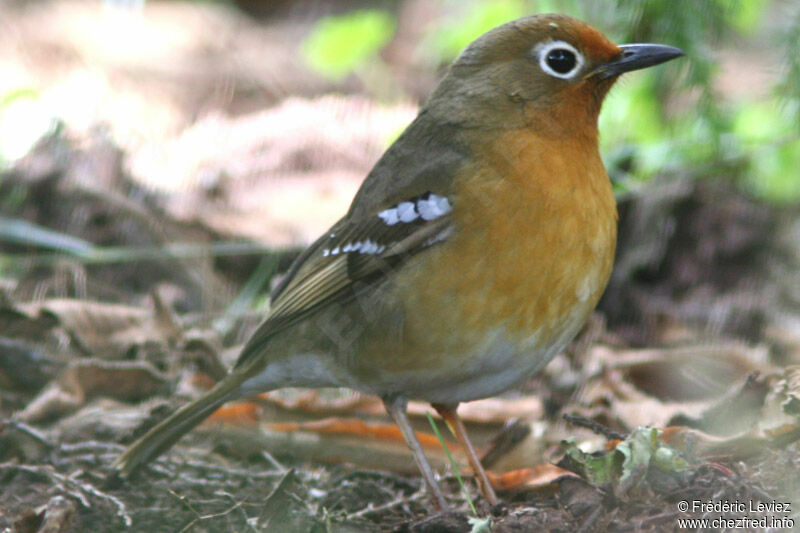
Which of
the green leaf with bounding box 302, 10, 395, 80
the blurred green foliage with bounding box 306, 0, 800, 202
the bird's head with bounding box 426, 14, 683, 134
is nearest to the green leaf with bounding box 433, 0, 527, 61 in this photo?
the blurred green foliage with bounding box 306, 0, 800, 202

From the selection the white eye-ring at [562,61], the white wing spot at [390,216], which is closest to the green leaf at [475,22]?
the white eye-ring at [562,61]

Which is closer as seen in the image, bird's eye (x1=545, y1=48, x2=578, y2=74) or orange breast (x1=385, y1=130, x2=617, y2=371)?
orange breast (x1=385, y1=130, x2=617, y2=371)

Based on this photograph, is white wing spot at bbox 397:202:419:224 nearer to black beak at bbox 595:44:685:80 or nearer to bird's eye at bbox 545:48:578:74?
bird's eye at bbox 545:48:578:74

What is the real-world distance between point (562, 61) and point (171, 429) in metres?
2.34

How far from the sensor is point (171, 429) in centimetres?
442

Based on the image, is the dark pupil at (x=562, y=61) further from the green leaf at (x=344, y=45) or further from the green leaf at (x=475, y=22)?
the green leaf at (x=344, y=45)

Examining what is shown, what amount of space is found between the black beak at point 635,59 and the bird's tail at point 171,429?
2.09 m

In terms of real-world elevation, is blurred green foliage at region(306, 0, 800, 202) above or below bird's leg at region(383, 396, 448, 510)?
above

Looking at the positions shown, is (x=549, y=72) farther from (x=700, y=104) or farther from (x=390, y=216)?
(x=700, y=104)

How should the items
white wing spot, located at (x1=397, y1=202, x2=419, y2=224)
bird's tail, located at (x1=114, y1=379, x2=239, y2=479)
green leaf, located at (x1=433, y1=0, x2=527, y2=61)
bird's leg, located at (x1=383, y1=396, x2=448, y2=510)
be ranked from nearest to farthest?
bird's leg, located at (x1=383, y1=396, x2=448, y2=510) < white wing spot, located at (x1=397, y1=202, x2=419, y2=224) < bird's tail, located at (x1=114, y1=379, x2=239, y2=479) < green leaf, located at (x1=433, y1=0, x2=527, y2=61)

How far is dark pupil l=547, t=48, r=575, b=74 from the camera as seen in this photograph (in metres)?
4.11

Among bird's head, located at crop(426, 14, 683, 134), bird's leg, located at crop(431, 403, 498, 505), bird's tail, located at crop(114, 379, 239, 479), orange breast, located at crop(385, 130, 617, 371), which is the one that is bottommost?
bird's leg, located at crop(431, 403, 498, 505)

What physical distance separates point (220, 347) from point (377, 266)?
68.9 inches

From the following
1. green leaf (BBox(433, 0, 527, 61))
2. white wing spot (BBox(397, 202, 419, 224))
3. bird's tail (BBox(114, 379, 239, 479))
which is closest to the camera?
white wing spot (BBox(397, 202, 419, 224))
